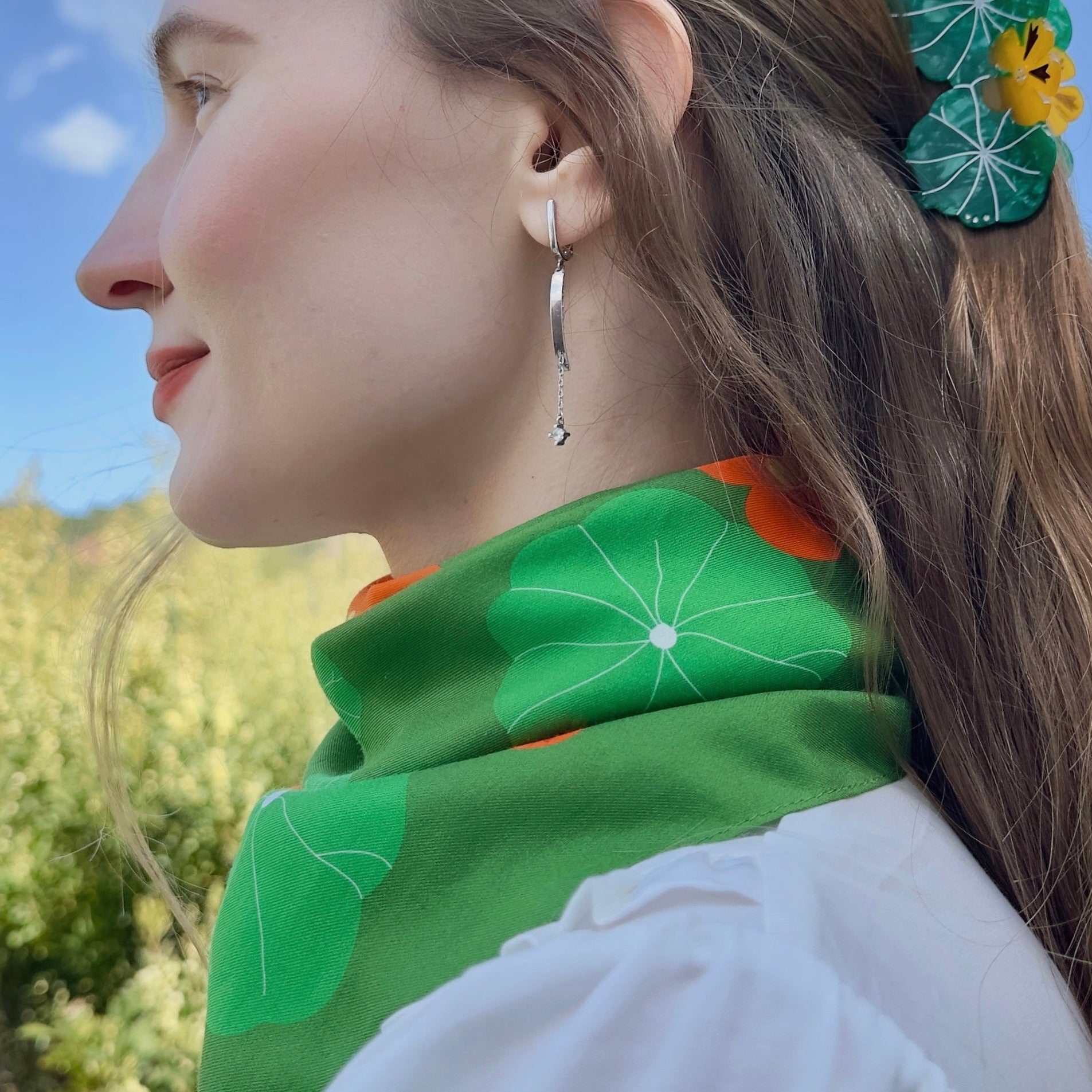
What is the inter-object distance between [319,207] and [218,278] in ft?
0.43

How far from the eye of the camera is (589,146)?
1067 mm

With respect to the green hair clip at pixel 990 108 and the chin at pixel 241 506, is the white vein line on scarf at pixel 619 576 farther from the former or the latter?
the green hair clip at pixel 990 108

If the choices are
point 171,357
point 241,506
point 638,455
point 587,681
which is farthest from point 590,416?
point 171,357

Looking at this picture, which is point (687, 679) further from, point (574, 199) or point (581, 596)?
point (574, 199)

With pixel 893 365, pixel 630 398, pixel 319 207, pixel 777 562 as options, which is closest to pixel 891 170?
pixel 893 365

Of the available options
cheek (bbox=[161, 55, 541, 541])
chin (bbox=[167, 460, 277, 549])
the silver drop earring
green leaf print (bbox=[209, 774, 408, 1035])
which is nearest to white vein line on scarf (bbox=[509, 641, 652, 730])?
green leaf print (bbox=[209, 774, 408, 1035])

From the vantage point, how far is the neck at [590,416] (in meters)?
1.08

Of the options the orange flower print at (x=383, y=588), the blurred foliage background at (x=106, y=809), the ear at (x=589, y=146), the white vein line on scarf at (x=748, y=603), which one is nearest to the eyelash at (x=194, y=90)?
the ear at (x=589, y=146)

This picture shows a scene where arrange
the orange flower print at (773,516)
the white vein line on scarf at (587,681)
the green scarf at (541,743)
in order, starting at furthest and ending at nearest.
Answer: the orange flower print at (773,516) < the white vein line on scarf at (587,681) < the green scarf at (541,743)

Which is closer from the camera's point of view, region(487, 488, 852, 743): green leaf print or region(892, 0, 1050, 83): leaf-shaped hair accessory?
region(487, 488, 852, 743): green leaf print

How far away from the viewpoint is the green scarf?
0.79 m

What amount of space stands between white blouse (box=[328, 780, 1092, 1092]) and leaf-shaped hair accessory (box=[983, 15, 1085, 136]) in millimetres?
861

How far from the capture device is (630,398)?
1.09 meters

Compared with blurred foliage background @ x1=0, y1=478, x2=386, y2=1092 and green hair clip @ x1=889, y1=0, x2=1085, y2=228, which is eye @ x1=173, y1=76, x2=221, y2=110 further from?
blurred foliage background @ x1=0, y1=478, x2=386, y2=1092
